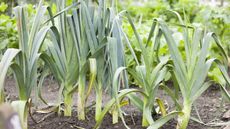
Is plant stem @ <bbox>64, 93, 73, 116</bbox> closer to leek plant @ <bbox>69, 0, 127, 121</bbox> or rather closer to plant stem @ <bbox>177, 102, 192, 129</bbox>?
leek plant @ <bbox>69, 0, 127, 121</bbox>

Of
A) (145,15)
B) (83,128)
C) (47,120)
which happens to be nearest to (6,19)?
(47,120)

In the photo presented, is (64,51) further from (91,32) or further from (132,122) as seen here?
(132,122)

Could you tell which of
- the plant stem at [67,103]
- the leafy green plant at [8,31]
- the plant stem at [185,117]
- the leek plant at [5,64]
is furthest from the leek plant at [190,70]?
the leafy green plant at [8,31]

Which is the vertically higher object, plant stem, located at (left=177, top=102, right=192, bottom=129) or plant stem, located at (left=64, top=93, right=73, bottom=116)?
plant stem, located at (left=64, top=93, right=73, bottom=116)

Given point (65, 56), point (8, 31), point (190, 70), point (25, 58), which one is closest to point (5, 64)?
point (25, 58)

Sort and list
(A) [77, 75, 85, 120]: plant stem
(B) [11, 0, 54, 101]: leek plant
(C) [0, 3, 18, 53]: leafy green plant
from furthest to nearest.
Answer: (C) [0, 3, 18, 53]: leafy green plant, (A) [77, 75, 85, 120]: plant stem, (B) [11, 0, 54, 101]: leek plant

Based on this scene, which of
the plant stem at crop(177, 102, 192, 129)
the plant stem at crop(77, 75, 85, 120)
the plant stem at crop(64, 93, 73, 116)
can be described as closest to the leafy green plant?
the plant stem at crop(64, 93, 73, 116)


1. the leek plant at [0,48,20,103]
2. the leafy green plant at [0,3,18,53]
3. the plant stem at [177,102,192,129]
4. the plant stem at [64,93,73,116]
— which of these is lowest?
the plant stem at [177,102,192,129]

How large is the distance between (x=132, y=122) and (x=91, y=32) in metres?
0.51

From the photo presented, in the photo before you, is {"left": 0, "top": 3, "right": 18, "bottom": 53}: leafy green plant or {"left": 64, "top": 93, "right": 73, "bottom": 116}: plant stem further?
{"left": 0, "top": 3, "right": 18, "bottom": 53}: leafy green plant

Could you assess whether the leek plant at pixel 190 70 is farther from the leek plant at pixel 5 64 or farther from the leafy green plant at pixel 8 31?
the leafy green plant at pixel 8 31

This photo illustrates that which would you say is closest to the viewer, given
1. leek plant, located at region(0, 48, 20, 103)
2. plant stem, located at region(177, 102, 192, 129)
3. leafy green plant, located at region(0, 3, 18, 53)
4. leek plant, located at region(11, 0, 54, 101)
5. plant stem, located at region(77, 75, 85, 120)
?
leek plant, located at region(0, 48, 20, 103)

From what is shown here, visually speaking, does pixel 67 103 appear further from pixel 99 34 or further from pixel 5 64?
pixel 5 64

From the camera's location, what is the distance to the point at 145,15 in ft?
23.1
